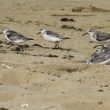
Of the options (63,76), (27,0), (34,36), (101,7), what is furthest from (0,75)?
(27,0)

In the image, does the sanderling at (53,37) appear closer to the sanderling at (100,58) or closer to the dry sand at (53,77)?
the dry sand at (53,77)

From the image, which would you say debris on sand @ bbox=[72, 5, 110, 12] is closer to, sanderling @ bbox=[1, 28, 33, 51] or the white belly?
the white belly

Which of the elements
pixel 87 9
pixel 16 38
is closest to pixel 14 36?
pixel 16 38

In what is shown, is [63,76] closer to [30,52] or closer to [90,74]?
[90,74]

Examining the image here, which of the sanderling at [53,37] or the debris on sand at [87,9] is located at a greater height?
the sanderling at [53,37]

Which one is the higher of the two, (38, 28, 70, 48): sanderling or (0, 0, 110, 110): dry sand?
(0, 0, 110, 110): dry sand

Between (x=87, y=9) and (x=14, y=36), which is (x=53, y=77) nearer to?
(x=14, y=36)

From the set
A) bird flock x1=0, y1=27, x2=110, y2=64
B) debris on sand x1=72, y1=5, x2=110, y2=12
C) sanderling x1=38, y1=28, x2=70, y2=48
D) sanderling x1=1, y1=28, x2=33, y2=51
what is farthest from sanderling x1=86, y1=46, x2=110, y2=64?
debris on sand x1=72, y1=5, x2=110, y2=12

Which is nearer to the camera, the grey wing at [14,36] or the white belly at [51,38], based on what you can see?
the grey wing at [14,36]

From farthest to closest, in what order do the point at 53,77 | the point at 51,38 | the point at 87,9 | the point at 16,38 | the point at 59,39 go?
1. the point at 87,9
2. the point at 51,38
3. the point at 59,39
4. the point at 16,38
5. the point at 53,77

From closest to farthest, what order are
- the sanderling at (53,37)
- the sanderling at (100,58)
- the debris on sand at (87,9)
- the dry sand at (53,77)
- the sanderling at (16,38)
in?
the dry sand at (53,77)
the sanderling at (100,58)
the sanderling at (16,38)
the sanderling at (53,37)
the debris on sand at (87,9)

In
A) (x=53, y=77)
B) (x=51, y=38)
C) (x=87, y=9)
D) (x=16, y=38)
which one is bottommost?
(x=87, y=9)

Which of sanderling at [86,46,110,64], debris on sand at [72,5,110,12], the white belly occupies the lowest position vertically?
debris on sand at [72,5,110,12]

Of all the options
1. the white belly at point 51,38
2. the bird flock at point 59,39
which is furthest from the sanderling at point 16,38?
the white belly at point 51,38
